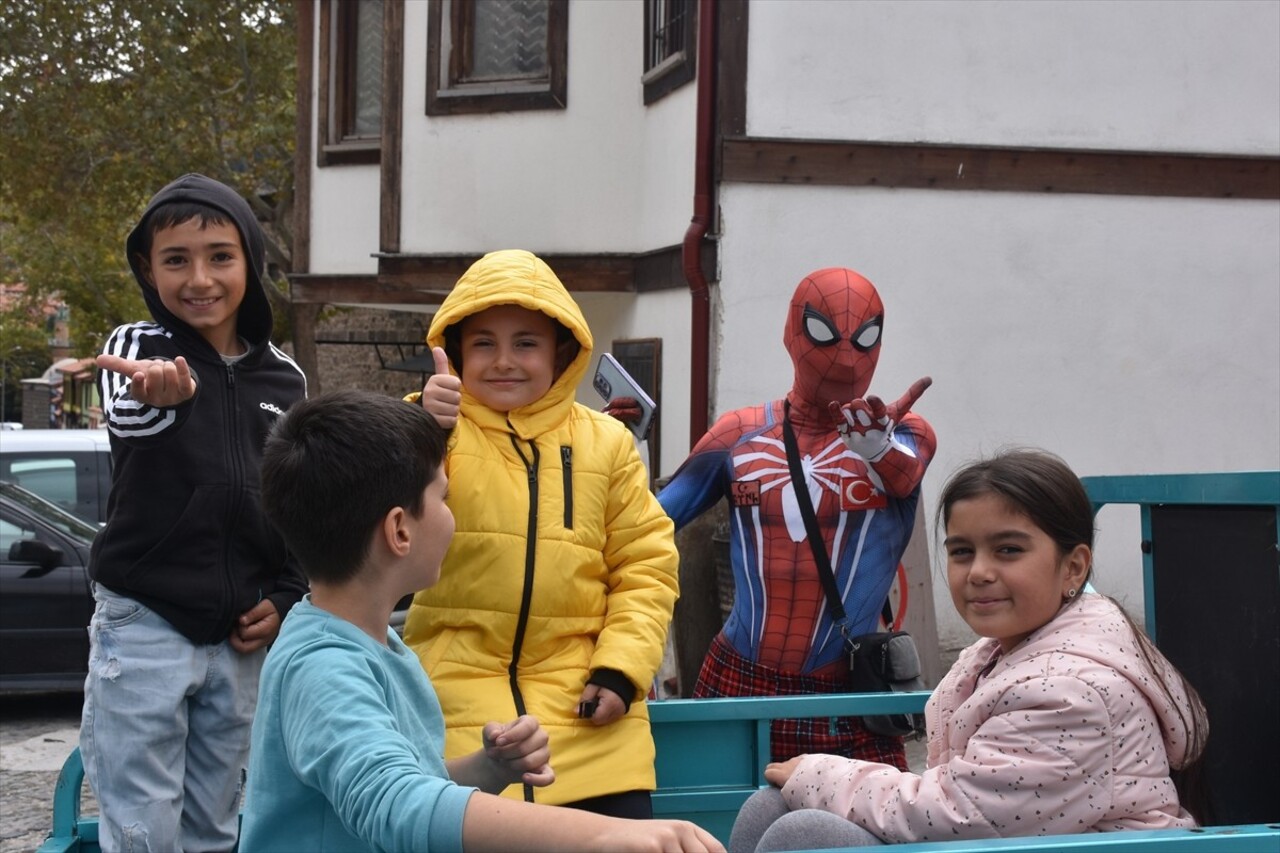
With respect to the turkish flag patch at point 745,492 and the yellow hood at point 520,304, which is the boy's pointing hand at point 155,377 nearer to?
the yellow hood at point 520,304

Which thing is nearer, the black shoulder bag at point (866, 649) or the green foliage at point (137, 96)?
the black shoulder bag at point (866, 649)

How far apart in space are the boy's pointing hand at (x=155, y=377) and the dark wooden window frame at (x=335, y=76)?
10528mm

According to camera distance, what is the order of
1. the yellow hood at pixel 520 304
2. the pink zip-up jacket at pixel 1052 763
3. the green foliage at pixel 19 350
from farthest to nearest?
the green foliage at pixel 19 350, the yellow hood at pixel 520 304, the pink zip-up jacket at pixel 1052 763

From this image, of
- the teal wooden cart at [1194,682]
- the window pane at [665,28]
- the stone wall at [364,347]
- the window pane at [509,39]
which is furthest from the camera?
the stone wall at [364,347]

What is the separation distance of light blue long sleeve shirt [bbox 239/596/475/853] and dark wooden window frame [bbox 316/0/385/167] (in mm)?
11506

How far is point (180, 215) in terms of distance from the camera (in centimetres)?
315

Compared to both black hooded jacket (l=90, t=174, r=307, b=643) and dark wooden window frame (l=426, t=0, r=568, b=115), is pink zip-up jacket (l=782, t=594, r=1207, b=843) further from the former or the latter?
dark wooden window frame (l=426, t=0, r=568, b=115)

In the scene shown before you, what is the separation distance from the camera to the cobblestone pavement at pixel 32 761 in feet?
20.0

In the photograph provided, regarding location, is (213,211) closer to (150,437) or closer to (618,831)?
(150,437)

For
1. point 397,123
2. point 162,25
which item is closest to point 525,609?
point 397,123

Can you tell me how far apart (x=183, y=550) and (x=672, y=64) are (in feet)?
22.6

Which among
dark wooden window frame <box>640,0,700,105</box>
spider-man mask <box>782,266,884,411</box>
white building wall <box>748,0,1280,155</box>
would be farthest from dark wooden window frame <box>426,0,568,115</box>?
spider-man mask <box>782,266,884,411</box>

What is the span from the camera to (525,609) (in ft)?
9.27

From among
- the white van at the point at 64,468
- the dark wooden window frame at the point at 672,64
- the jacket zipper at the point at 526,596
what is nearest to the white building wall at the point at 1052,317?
the dark wooden window frame at the point at 672,64
